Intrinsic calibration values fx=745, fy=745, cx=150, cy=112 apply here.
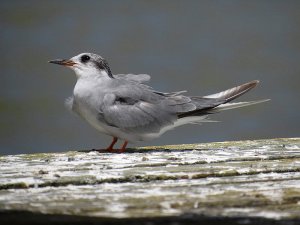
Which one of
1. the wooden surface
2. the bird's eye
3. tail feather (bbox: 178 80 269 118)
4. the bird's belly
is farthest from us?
the bird's eye

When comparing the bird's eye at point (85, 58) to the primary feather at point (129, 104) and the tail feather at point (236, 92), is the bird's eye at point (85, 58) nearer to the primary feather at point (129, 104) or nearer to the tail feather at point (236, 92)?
the primary feather at point (129, 104)

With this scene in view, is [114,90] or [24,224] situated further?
[114,90]

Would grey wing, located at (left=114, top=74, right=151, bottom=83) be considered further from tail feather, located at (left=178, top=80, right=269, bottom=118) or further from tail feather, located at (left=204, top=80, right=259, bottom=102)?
tail feather, located at (left=204, top=80, right=259, bottom=102)

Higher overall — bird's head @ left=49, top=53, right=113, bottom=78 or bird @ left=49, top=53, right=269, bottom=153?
bird's head @ left=49, top=53, right=113, bottom=78

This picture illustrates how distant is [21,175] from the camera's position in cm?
291

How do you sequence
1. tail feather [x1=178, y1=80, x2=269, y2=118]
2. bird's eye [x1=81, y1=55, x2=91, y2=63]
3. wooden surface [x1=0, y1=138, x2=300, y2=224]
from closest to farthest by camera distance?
1. wooden surface [x1=0, y1=138, x2=300, y2=224]
2. tail feather [x1=178, y1=80, x2=269, y2=118]
3. bird's eye [x1=81, y1=55, x2=91, y2=63]

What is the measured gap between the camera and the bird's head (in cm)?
448

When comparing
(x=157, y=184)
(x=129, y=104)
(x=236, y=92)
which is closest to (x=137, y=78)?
(x=129, y=104)

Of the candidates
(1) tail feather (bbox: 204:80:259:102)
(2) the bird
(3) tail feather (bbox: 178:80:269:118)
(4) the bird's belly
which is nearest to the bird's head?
(2) the bird

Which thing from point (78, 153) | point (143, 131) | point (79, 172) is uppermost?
point (143, 131)

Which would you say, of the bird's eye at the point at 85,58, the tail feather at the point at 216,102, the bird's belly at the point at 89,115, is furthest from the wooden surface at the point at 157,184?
the bird's eye at the point at 85,58

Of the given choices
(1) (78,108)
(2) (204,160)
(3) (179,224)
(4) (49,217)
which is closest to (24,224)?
(4) (49,217)

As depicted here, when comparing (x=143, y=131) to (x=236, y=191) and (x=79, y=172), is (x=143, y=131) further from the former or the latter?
(x=236, y=191)

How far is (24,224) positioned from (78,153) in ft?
5.59
